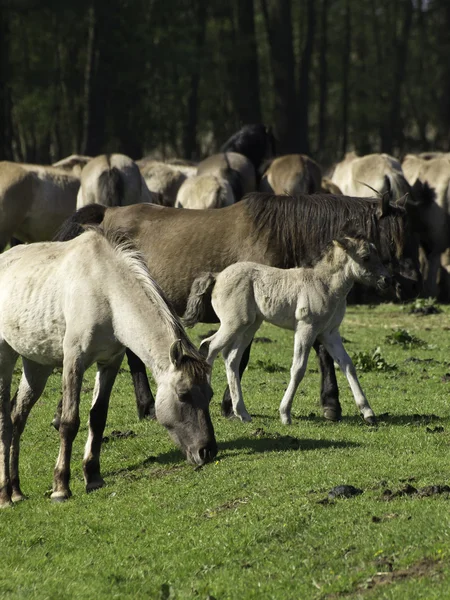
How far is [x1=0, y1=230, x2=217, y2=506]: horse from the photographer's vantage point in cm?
759

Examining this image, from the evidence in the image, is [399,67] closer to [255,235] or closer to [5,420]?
[255,235]

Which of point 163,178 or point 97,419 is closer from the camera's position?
point 97,419

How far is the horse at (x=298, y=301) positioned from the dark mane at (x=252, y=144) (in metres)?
13.0

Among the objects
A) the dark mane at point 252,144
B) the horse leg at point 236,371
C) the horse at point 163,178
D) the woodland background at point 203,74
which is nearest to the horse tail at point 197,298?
the horse leg at point 236,371

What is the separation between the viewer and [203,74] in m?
46.8

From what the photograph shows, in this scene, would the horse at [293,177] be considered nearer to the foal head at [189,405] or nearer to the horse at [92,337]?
the horse at [92,337]

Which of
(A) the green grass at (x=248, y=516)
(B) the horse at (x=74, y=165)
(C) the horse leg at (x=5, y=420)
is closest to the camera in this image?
(A) the green grass at (x=248, y=516)

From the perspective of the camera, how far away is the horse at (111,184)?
17.3 meters

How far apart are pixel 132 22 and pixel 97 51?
11.6ft

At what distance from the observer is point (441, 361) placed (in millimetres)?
13773

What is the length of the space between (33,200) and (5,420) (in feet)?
32.1

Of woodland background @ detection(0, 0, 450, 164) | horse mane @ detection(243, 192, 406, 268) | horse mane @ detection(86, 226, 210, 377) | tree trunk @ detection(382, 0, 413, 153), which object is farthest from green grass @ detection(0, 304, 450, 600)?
tree trunk @ detection(382, 0, 413, 153)

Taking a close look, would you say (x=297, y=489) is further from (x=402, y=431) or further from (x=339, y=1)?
(x=339, y=1)

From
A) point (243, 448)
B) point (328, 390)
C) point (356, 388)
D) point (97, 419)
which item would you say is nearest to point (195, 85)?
point (328, 390)
